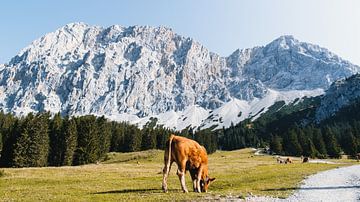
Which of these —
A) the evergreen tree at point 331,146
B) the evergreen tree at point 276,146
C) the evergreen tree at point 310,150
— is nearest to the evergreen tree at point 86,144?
the evergreen tree at point 310,150

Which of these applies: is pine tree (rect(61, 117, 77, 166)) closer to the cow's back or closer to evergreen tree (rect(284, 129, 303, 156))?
the cow's back

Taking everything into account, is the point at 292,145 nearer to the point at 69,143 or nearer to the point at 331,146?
the point at 331,146

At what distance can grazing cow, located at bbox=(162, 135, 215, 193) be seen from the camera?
2275 cm

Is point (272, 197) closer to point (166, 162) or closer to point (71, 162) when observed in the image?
point (166, 162)

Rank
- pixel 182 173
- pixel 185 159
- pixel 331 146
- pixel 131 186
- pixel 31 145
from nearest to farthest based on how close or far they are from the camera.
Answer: pixel 182 173 → pixel 185 159 → pixel 131 186 → pixel 31 145 → pixel 331 146

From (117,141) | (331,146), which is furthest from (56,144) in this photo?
(331,146)

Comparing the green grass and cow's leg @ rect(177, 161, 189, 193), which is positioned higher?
cow's leg @ rect(177, 161, 189, 193)

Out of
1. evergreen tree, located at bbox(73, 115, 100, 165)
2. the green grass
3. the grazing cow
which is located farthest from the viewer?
evergreen tree, located at bbox(73, 115, 100, 165)

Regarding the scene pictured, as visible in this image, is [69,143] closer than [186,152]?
No

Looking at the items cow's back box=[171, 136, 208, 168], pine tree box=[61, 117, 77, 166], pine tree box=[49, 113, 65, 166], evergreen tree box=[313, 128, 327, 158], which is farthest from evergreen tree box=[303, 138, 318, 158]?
cow's back box=[171, 136, 208, 168]

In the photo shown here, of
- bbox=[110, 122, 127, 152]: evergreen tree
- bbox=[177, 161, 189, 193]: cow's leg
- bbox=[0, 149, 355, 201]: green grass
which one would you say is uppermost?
bbox=[110, 122, 127, 152]: evergreen tree

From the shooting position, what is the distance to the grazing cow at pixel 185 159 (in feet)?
74.6

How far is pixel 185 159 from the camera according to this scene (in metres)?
23.0

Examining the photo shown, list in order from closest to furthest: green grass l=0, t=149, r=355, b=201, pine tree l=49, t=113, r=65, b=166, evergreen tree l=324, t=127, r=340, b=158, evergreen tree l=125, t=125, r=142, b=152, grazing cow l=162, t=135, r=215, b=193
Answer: green grass l=0, t=149, r=355, b=201
grazing cow l=162, t=135, r=215, b=193
pine tree l=49, t=113, r=65, b=166
evergreen tree l=324, t=127, r=340, b=158
evergreen tree l=125, t=125, r=142, b=152
